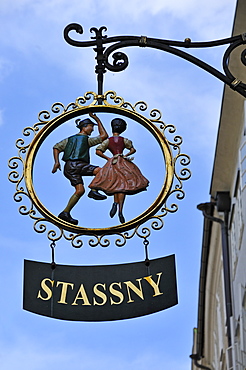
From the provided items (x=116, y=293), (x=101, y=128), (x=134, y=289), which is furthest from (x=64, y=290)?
(x=101, y=128)

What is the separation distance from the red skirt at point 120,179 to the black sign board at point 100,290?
0.56 metres

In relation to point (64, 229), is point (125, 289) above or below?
below

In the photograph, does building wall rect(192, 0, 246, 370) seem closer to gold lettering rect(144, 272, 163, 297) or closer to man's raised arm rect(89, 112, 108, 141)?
man's raised arm rect(89, 112, 108, 141)

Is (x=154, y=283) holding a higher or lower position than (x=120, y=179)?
lower

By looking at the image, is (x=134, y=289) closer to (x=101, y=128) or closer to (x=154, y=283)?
(x=154, y=283)

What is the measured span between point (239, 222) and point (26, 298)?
344 inches

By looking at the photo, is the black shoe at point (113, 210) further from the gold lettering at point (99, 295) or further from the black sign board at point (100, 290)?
the gold lettering at point (99, 295)

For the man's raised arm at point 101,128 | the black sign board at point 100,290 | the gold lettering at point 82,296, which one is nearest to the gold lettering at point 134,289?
the black sign board at point 100,290

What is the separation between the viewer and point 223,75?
7.44 meters

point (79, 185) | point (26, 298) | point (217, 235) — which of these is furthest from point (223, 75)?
point (217, 235)

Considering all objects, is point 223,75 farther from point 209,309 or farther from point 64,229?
point 209,309

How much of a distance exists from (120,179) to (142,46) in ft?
3.39

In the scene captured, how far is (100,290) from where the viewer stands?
7273mm

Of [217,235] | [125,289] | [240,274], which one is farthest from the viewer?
[217,235]
